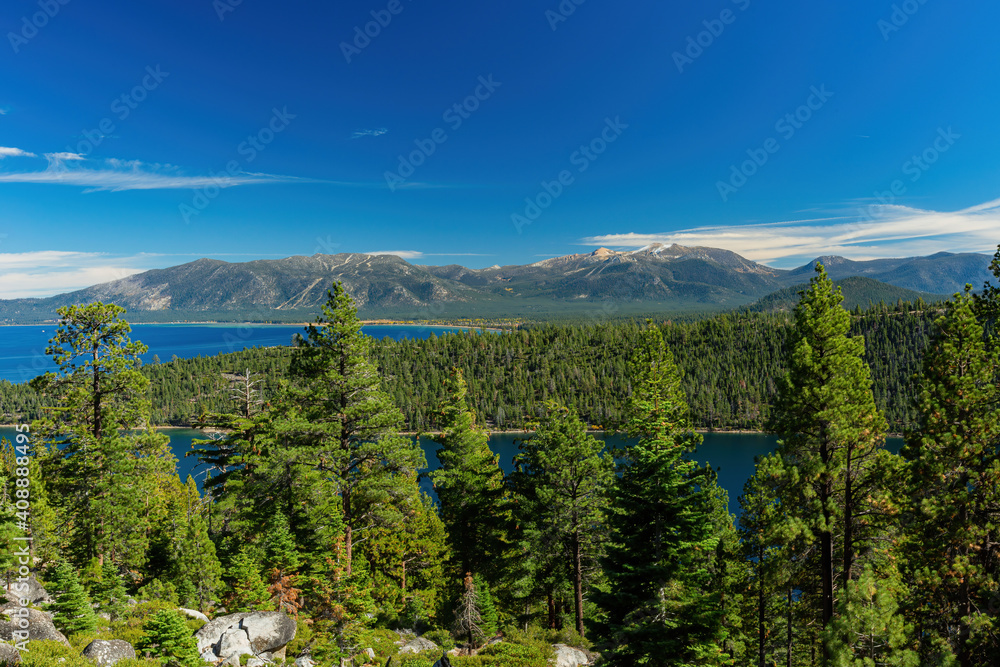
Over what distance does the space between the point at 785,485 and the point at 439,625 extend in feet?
62.4

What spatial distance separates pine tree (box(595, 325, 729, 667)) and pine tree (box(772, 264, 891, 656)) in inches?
121

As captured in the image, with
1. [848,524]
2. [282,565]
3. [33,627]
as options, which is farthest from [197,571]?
[848,524]

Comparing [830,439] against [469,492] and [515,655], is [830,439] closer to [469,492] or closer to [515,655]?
[515,655]

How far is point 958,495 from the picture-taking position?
13492 millimetres

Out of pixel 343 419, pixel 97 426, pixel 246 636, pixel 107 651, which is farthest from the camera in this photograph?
pixel 343 419

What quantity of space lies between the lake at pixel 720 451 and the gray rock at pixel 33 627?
8325 centimetres

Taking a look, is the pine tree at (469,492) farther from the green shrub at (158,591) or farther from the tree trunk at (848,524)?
the tree trunk at (848,524)

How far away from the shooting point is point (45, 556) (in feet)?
103

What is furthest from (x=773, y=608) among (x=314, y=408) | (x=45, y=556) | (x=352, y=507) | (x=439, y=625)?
(x=45, y=556)

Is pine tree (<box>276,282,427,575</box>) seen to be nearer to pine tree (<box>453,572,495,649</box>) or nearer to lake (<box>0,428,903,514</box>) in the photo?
pine tree (<box>453,572,495,649</box>)

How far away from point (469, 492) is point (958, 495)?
2148 cm

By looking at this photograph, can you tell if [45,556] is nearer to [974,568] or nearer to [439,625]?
[439,625]

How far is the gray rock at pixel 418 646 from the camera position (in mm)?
21030

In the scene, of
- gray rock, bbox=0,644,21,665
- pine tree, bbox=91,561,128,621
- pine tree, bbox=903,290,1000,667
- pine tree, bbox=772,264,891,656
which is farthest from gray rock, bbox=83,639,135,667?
pine tree, bbox=903,290,1000,667
